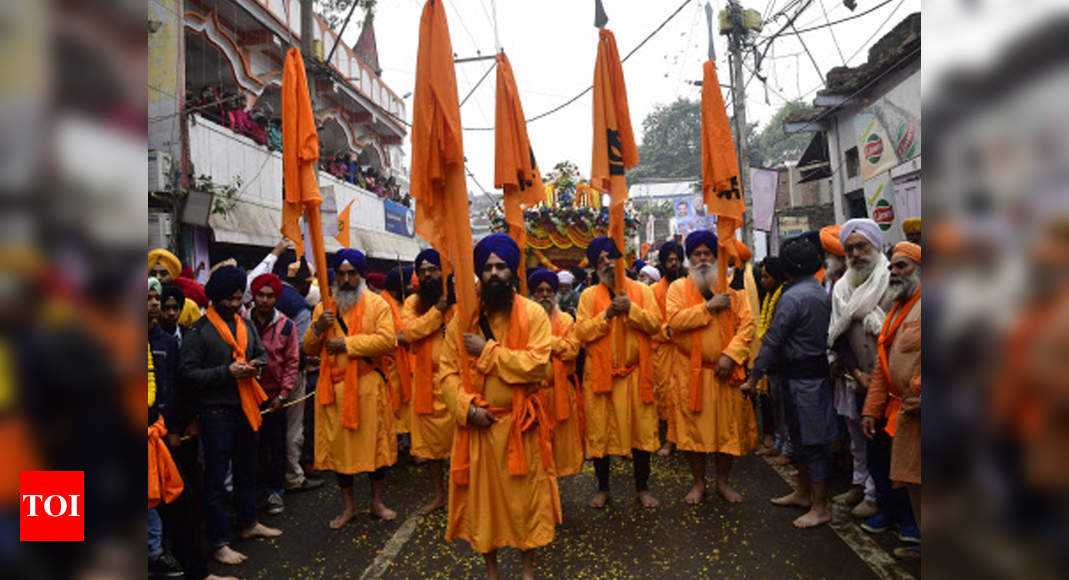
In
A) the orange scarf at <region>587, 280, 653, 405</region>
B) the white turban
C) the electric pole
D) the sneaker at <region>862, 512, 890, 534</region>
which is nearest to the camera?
the sneaker at <region>862, 512, 890, 534</region>

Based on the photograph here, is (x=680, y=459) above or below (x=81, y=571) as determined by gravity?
below

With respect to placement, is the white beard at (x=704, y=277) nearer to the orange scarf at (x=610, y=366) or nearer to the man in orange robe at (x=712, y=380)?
the man in orange robe at (x=712, y=380)

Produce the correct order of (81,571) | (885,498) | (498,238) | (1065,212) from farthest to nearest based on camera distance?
1. (885,498)
2. (498,238)
3. (81,571)
4. (1065,212)

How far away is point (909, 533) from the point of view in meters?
3.96

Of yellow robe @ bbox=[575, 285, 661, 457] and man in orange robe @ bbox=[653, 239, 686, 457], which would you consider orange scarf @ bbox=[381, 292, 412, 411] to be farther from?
man in orange robe @ bbox=[653, 239, 686, 457]

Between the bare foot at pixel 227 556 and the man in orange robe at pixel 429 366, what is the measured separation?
1.37m

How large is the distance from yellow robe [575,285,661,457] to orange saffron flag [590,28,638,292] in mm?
354

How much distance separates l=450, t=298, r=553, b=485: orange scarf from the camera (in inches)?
135

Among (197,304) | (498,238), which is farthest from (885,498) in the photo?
(197,304)

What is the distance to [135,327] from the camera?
0.91 m

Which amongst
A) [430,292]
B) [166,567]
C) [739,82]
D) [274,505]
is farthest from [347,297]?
[739,82]

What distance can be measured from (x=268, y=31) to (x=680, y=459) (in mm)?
11053

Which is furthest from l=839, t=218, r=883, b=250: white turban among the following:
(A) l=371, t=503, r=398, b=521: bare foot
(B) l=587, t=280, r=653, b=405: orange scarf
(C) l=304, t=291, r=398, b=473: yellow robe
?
(A) l=371, t=503, r=398, b=521: bare foot

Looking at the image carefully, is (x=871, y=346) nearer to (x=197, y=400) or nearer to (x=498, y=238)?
(x=498, y=238)
